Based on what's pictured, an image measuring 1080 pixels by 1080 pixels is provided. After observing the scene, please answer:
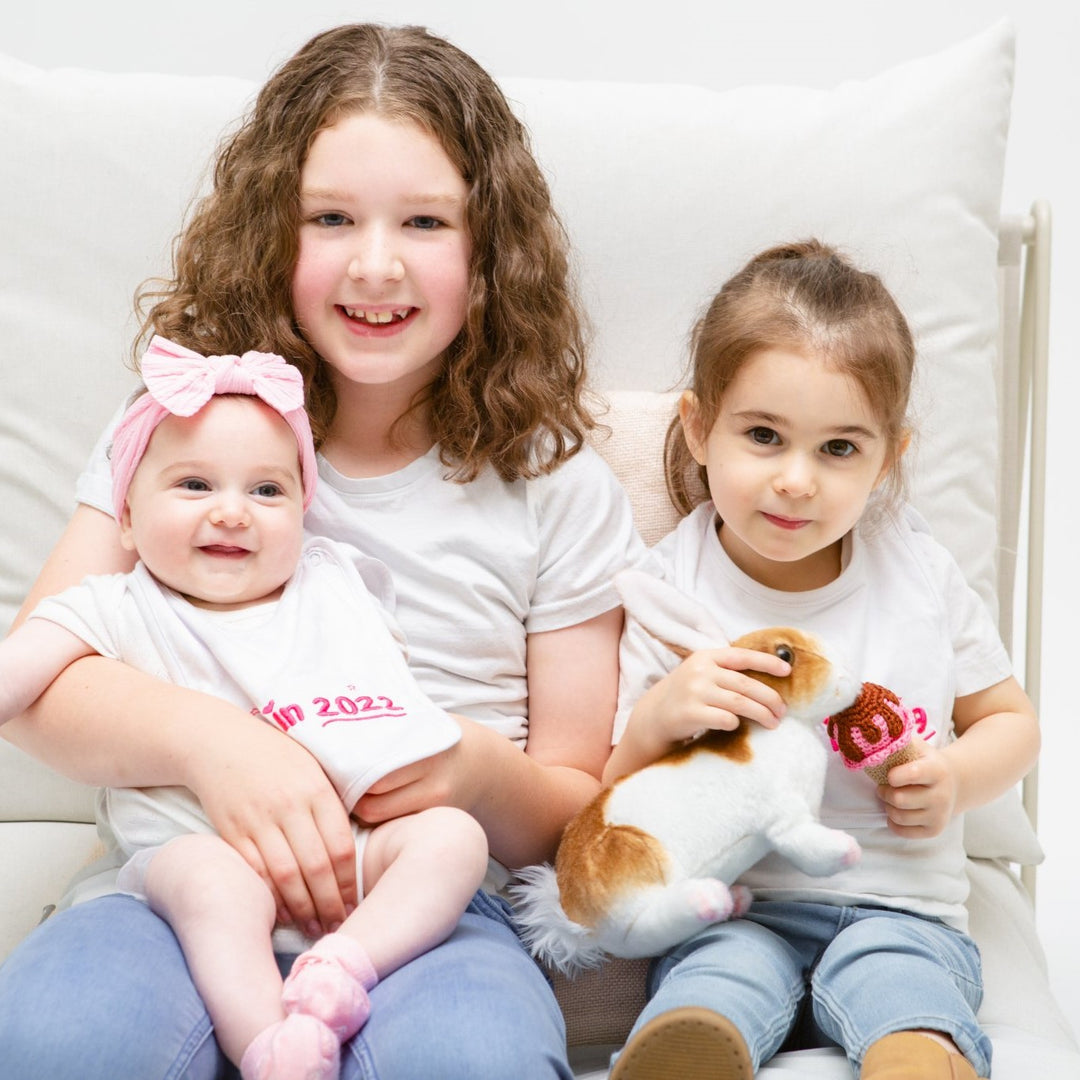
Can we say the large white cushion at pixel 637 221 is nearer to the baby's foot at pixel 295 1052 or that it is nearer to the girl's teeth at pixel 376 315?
the girl's teeth at pixel 376 315

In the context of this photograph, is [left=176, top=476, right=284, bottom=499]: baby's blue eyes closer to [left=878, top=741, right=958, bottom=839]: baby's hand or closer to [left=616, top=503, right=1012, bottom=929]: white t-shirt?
[left=616, top=503, right=1012, bottom=929]: white t-shirt

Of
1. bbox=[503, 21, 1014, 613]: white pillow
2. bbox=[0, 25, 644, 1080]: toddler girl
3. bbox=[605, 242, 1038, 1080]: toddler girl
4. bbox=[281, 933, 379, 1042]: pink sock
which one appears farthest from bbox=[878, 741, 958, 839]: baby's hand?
bbox=[281, 933, 379, 1042]: pink sock

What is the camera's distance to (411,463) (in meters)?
1.41

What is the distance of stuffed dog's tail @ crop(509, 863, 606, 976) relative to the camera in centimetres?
122

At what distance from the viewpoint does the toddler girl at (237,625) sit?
45.1 inches

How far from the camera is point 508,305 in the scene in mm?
1398

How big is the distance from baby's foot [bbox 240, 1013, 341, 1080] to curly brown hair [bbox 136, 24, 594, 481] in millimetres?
573

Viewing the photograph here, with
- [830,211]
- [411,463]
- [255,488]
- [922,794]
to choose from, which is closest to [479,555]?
[411,463]

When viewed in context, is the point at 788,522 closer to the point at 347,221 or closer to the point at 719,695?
the point at 719,695

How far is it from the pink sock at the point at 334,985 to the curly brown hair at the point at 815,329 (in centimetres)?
57

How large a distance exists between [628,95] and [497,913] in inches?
35.3

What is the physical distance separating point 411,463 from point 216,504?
248 millimetres

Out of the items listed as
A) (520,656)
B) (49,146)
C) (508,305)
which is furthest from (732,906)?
(49,146)

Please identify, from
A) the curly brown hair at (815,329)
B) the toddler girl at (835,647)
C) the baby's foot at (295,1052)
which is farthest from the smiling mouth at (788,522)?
the baby's foot at (295,1052)
